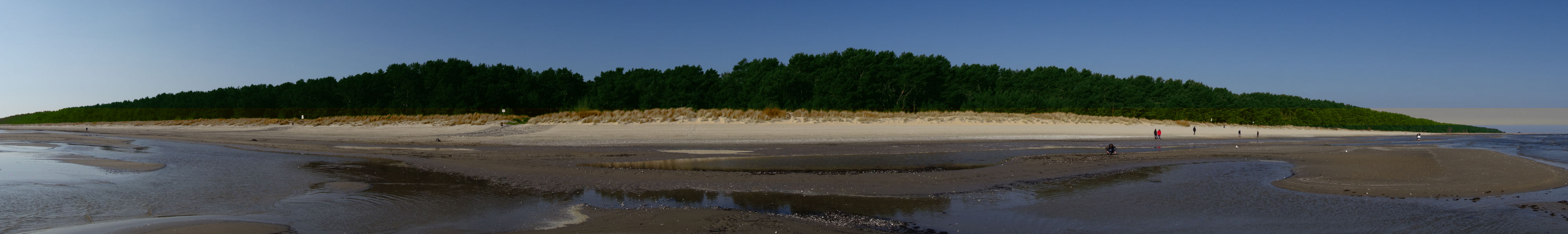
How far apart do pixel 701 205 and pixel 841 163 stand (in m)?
6.33

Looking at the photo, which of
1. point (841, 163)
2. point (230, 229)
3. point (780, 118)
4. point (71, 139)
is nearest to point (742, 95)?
point (780, 118)

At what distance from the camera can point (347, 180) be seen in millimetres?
9023

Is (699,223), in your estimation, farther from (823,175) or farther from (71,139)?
(71,139)

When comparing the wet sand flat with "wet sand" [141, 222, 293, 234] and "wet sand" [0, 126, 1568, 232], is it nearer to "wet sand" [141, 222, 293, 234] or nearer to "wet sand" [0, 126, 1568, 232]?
"wet sand" [0, 126, 1568, 232]

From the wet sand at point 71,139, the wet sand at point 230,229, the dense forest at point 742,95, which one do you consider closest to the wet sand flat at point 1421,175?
the wet sand at point 230,229

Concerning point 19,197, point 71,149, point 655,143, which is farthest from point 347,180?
point 71,149

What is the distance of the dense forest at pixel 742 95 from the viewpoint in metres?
56.9

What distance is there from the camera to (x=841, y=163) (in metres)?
12.9

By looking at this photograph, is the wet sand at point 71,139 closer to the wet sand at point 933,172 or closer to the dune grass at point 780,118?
the wet sand at point 933,172

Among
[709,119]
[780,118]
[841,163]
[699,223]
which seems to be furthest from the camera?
[780,118]

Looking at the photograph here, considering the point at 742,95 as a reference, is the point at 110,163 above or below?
below

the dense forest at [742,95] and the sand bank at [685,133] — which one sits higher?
the dense forest at [742,95]

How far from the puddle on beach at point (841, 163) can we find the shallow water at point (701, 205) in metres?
2.79

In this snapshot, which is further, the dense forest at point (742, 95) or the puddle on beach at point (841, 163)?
the dense forest at point (742, 95)
